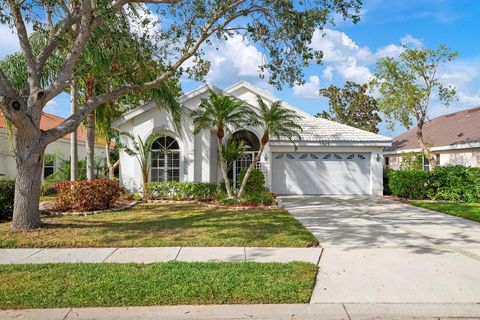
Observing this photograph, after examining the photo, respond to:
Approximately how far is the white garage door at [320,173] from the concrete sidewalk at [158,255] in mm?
12004

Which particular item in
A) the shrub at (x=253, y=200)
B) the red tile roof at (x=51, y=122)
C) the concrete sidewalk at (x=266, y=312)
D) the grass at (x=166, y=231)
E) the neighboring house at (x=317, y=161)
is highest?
the red tile roof at (x=51, y=122)

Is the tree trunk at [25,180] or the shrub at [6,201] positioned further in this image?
the shrub at [6,201]

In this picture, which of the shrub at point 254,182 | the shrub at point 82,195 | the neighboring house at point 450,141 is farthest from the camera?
the neighboring house at point 450,141

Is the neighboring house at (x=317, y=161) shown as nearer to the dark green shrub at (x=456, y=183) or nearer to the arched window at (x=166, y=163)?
the arched window at (x=166, y=163)

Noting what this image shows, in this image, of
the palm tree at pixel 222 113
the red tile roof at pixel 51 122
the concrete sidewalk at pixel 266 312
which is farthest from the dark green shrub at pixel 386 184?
the red tile roof at pixel 51 122

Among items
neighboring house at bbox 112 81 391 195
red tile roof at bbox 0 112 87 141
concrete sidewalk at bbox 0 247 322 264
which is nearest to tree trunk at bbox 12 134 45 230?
concrete sidewalk at bbox 0 247 322 264

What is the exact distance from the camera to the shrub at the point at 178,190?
15789 mm

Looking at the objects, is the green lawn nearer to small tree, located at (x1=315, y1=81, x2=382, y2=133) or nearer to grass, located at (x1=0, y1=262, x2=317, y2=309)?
grass, located at (x1=0, y1=262, x2=317, y2=309)

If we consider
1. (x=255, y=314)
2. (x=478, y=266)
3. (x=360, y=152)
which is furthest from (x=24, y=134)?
(x=360, y=152)

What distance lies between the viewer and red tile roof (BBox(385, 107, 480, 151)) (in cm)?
2077

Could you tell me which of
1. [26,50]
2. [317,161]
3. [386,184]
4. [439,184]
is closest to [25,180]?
[26,50]

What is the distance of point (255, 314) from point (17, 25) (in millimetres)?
9135

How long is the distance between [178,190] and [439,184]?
12.1m

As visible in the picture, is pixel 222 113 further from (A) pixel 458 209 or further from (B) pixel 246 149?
(A) pixel 458 209
